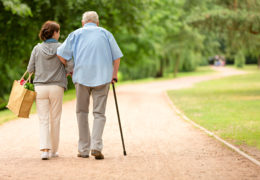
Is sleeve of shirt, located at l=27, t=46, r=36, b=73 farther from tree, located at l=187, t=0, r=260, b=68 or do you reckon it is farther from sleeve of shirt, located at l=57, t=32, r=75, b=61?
tree, located at l=187, t=0, r=260, b=68

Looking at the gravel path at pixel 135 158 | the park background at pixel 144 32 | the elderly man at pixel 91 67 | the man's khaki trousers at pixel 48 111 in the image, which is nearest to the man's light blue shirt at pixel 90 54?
the elderly man at pixel 91 67

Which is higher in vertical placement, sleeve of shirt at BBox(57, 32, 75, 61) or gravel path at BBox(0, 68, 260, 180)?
sleeve of shirt at BBox(57, 32, 75, 61)

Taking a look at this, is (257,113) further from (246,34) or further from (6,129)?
(246,34)

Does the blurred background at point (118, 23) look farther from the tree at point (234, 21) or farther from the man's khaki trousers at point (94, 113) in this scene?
the man's khaki trousers at point (94, 113)

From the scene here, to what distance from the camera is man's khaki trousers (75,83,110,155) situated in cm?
614

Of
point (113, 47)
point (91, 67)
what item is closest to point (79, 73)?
point (91, 67)

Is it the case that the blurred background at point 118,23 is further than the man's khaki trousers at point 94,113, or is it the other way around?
the blurred background at point 118,23

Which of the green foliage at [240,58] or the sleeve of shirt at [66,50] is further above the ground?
the sleeve of shirt at [66,50]

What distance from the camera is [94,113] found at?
6.23m

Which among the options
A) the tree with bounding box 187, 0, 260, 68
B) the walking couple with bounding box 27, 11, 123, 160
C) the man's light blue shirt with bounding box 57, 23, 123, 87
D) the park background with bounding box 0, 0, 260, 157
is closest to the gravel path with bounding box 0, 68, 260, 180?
the walking couple with bounding box 27, 11, 123, 160

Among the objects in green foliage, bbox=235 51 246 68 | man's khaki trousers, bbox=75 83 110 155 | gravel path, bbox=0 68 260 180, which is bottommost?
green foliage, bbox=235 51 246 68

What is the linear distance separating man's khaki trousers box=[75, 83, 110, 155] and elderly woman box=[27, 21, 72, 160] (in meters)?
0.31

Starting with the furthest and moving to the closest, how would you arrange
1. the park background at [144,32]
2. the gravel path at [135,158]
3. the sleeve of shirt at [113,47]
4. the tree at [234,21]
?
the tree at [234,21]
the park background at [144,32]
the sleeve of shirt at [113,47]
the gravel path at [135,158]

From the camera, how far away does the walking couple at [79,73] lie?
6086 millimetres
